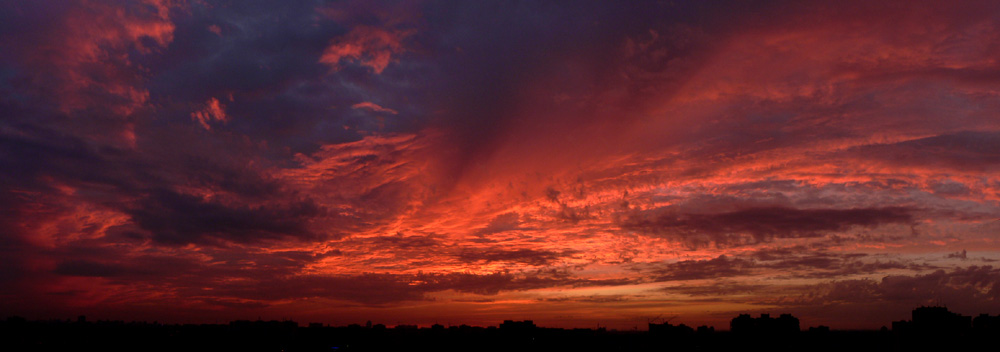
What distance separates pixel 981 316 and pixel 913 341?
3397 centimetres

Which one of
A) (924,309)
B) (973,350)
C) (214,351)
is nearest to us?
(973,350)

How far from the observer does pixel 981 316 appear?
182 meters

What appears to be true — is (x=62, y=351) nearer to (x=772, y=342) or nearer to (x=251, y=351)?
(x=251, y=351)

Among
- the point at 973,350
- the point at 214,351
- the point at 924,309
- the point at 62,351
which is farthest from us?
the point at 214,351

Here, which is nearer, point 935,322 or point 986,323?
point 935,322

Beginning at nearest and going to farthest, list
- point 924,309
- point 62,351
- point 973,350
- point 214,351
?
point 973,350 < point 924,309 < point 62,351 < point 214,351

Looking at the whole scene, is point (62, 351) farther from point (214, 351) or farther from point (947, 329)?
point (947, 329)

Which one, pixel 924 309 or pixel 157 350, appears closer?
pixel 924 309

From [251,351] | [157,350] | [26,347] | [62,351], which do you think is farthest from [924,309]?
[26,347]

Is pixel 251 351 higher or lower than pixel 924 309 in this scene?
lower

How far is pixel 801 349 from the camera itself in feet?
655

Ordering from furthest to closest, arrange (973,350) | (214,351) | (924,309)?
(214,351), (924,309), (973,350)

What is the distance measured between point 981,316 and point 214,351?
234843 millimetres

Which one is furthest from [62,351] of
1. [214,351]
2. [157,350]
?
[214,351]
